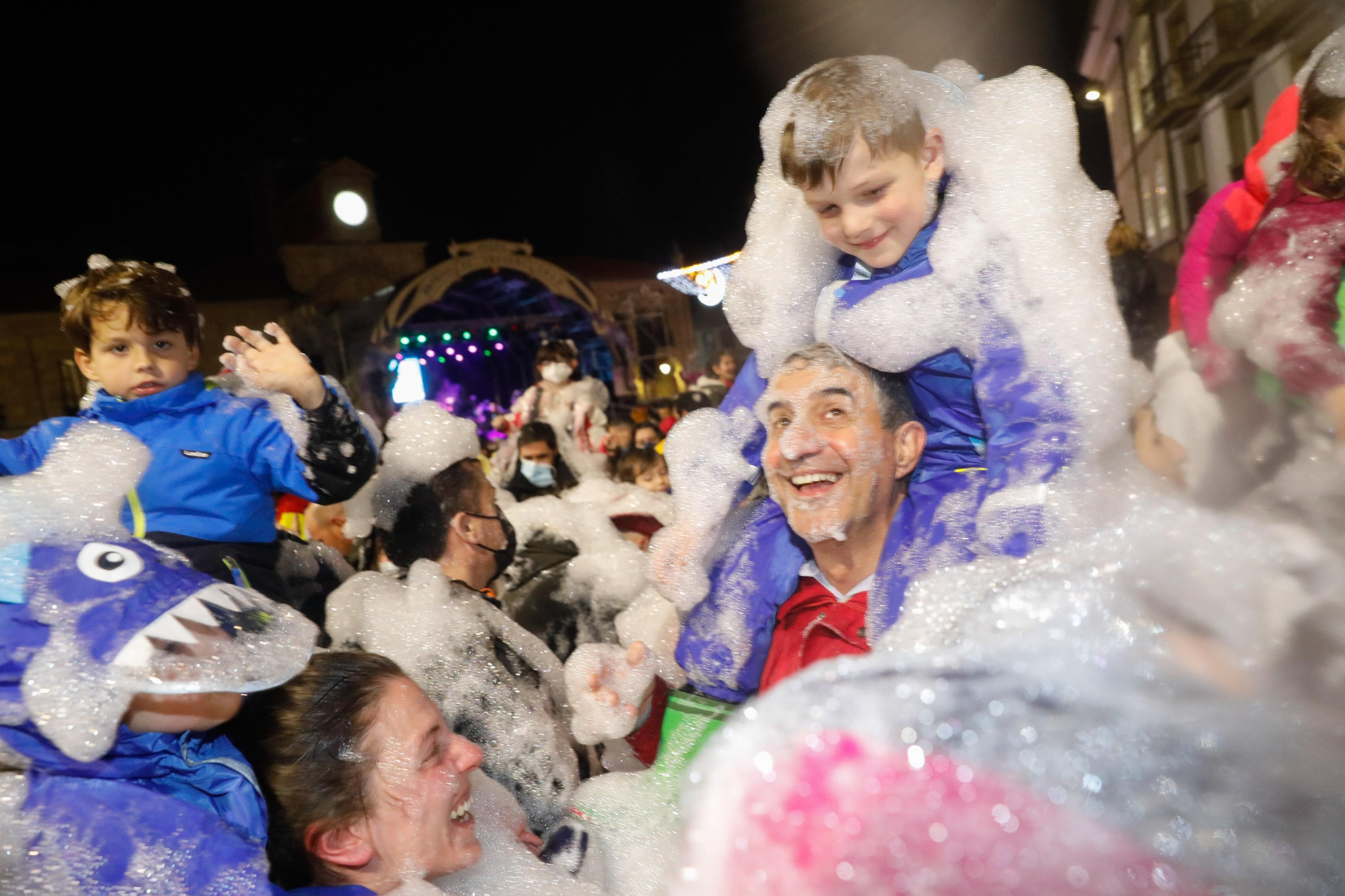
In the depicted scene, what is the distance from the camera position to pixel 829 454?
1.80 meters

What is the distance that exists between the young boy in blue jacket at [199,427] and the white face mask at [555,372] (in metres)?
5.07

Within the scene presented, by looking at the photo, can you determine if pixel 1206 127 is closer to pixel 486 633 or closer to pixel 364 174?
pixel 486 633

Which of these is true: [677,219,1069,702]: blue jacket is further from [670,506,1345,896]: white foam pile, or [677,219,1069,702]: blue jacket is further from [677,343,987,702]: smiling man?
[670,506,1345,896]: white foam pile

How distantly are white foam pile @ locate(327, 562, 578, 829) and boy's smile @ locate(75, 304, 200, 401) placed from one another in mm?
755

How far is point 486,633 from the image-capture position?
245 centimetres

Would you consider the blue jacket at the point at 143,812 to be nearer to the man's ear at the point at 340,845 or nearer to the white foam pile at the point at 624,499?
the man's ear at the point at 340,845

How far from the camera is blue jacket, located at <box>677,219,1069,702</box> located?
1.58 metres

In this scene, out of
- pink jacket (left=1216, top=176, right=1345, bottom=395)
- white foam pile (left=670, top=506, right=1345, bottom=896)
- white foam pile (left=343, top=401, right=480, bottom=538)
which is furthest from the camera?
white foam pile (left=343, top=401, right=480, bottom=538)

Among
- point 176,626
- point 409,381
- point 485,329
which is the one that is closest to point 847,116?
point 176,626

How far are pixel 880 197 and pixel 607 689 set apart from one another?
128cm

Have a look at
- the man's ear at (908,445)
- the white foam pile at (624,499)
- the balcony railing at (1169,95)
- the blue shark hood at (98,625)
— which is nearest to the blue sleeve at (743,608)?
the man's ear at (908,445)

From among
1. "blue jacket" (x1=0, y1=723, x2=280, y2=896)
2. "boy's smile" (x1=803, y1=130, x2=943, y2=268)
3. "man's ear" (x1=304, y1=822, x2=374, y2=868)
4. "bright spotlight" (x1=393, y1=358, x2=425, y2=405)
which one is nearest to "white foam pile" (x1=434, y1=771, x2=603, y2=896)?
"man's ear" (x1=304, y1=822, x2=374, y2=868)

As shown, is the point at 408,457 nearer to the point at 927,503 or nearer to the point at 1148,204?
the point at 927,503

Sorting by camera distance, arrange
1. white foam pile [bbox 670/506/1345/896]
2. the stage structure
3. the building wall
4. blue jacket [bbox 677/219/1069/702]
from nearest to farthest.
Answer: white foam pile [bbox 670/506/1345/896] → blue jacket [bbox 677/219/1069/702] → the building wall → the stage structure
